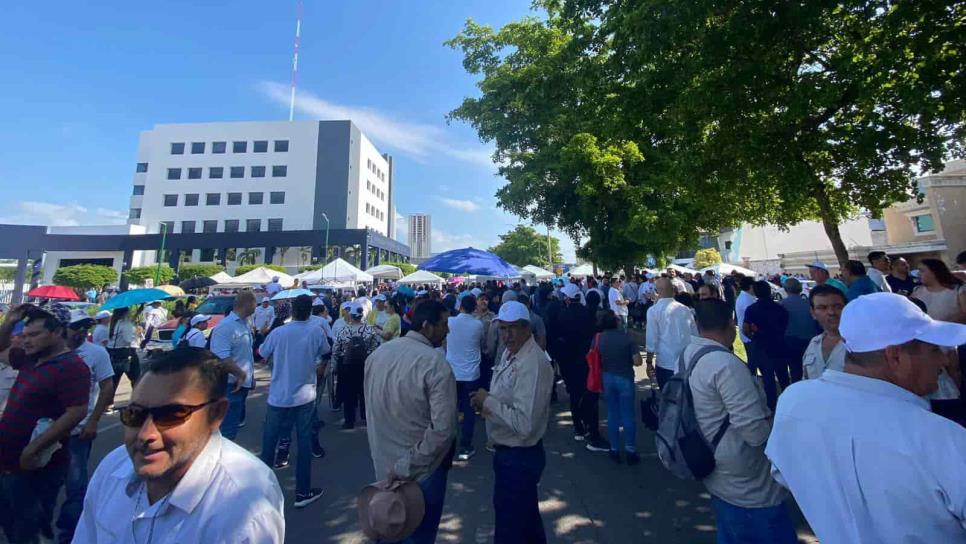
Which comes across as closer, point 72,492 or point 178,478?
point 178,478

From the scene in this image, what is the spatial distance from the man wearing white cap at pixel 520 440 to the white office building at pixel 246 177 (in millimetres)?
47315

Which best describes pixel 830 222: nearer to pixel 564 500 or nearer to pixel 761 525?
pixel 564 500

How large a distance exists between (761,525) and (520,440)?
1389 millimetres

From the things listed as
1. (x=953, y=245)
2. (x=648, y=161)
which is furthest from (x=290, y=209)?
(x=953, y=245)

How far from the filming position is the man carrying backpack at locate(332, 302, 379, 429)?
5.95 m

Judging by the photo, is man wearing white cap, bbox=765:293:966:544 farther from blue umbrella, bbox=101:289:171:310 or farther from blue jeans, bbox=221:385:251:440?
blue umbrella, bbox=101:289:171:310

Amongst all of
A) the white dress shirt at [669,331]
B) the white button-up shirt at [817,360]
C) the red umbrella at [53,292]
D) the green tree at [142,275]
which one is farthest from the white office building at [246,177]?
the white button-up shirt at [817,360]

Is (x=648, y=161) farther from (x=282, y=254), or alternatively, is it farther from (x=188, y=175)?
(x=188, y=175)

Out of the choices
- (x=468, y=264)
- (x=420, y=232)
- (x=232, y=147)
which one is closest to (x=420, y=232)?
(x=420, y=232)

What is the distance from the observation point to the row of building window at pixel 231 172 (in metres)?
46.1

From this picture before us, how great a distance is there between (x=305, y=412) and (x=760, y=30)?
842 cm

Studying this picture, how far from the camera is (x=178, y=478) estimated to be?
4.37 feet

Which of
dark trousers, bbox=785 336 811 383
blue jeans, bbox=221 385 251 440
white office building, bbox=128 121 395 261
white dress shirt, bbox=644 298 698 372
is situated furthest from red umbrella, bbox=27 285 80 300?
white office building, bbox=128 121 395 261

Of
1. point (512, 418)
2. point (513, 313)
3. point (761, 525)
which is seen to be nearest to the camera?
point (761, 525)
